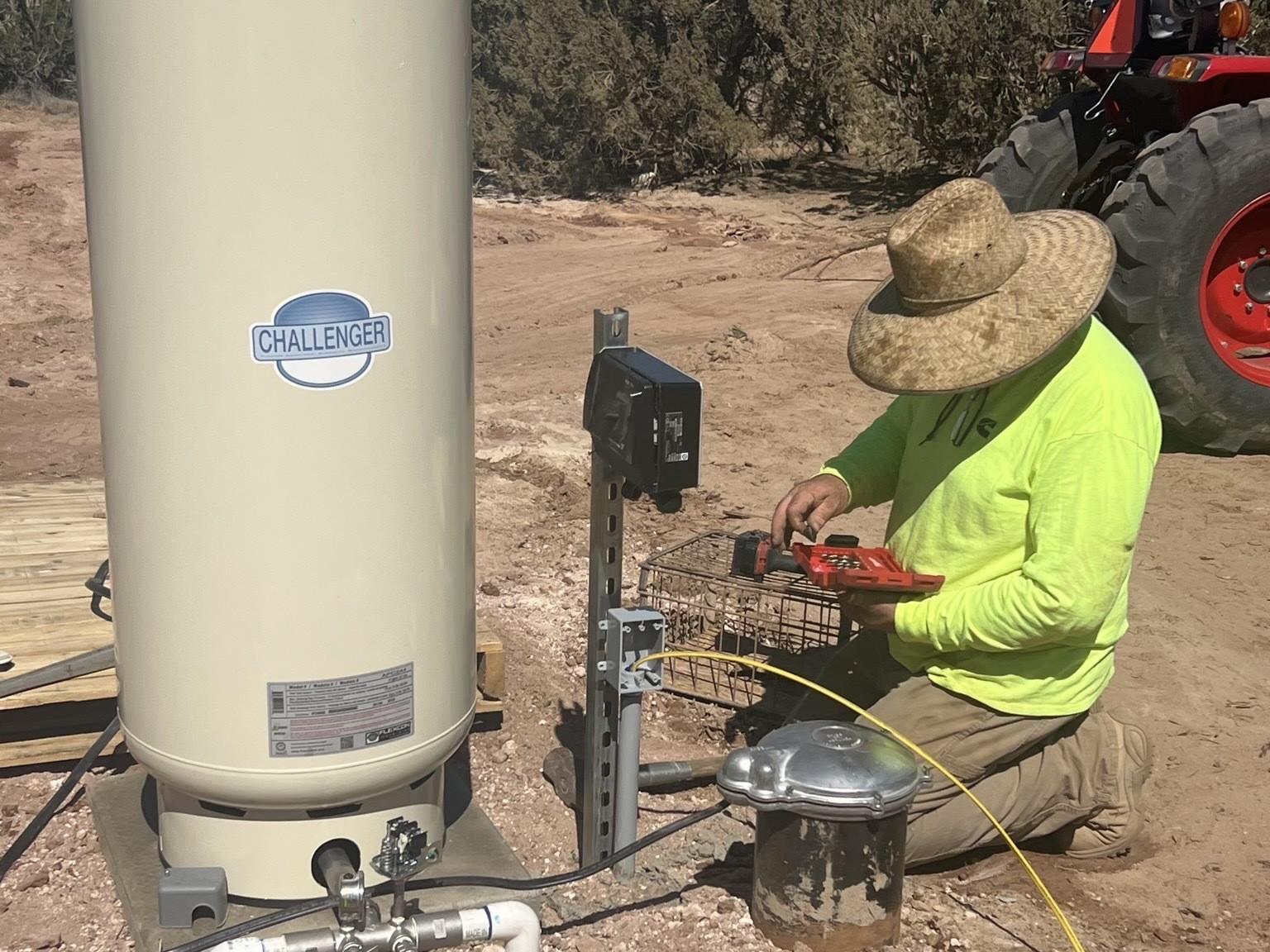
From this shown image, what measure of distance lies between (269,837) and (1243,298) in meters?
5.00

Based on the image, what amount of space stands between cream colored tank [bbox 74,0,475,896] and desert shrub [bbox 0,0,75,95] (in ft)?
68.9

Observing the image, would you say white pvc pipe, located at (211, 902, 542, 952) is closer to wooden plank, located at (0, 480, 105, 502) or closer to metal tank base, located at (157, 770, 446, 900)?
metal tank base, located at (157, 770, 446, 900)

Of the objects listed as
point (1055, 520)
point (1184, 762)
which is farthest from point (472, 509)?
point (1184, 762)

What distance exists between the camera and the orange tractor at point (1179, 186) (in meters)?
5.77

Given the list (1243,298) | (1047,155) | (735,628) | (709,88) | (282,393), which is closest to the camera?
(282,393)

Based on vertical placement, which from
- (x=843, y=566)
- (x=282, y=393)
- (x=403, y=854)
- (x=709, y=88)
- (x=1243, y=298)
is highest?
(x=709, y=88)

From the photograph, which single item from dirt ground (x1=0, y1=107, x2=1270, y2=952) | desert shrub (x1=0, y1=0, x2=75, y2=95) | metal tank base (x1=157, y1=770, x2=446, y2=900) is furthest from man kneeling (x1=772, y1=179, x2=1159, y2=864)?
desert shrub (x1=0, y1=0, x2=75, y2=95)

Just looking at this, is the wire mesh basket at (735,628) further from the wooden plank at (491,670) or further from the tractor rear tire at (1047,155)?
the tractor rear tire at (1047,155)

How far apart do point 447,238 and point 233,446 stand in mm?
548

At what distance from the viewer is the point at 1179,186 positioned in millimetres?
5719

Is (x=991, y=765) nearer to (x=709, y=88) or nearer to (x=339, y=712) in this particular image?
(x=339, y=712)

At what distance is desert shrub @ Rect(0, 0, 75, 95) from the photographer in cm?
2205

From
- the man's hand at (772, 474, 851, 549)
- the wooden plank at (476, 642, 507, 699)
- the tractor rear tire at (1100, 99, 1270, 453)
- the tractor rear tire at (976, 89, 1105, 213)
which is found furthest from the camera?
the tractor rear tire at (976, 89, 1105, 213)

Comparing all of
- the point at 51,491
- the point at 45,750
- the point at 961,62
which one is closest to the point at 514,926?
the point at 45,750
